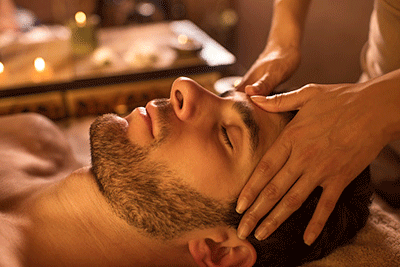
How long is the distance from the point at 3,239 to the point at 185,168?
59 cm

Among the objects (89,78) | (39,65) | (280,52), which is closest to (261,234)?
(280,52)

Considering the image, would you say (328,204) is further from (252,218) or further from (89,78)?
(89,78)

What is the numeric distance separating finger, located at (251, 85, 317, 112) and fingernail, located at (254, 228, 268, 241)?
14.1 inches

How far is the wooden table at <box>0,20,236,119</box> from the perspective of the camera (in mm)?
2211

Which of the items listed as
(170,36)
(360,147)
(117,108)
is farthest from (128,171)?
(170,36)

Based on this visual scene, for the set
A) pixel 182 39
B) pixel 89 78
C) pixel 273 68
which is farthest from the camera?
pixel 182 39

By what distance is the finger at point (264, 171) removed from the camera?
97 cm

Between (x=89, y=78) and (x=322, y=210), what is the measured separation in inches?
69.7

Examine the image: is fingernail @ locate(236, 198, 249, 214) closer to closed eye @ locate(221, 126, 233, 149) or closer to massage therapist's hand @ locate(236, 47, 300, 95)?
closed eye @ locate(221, 126, 233, 149)

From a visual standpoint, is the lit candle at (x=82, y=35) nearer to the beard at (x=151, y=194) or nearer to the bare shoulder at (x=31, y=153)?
the bare shoulder at (x=31, y=153)

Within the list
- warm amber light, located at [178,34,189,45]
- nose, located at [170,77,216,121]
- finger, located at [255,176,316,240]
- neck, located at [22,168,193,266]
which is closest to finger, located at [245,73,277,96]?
nose, located at [170,77,216,121]

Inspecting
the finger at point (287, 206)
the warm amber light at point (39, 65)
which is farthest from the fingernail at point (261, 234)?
the warm amber light at point (39, 65)

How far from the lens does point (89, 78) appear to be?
2275 mm

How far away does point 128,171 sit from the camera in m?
1.06
